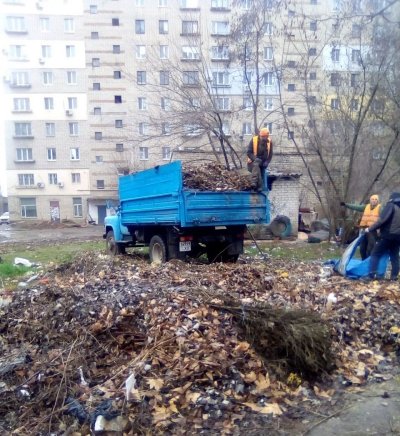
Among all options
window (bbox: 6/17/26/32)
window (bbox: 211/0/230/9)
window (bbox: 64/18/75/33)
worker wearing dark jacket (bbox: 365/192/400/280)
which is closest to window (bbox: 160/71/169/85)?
worker wearing dark jacket (bbox: 365/192/400/280)

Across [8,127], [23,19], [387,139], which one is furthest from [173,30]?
[387,139]

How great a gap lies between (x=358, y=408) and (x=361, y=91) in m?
12.1

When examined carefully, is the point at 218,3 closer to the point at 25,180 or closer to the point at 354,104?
the point at 25,180

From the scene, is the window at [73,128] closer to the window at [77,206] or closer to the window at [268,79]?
the window at [77,206]

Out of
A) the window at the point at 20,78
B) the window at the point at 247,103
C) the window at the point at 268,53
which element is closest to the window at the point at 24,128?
the window at the point at 20,78

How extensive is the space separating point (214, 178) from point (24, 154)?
3895 cm

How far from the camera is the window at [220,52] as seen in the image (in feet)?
48.4

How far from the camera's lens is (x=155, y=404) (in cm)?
331

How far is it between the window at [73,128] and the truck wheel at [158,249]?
118ft

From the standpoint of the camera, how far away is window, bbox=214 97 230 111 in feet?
50.3

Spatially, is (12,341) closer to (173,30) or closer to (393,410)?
(393,410)

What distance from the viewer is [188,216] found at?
26.2 ft

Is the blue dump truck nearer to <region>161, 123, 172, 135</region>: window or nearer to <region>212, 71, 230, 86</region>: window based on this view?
<region>161, 123, 172, 135</region>: window

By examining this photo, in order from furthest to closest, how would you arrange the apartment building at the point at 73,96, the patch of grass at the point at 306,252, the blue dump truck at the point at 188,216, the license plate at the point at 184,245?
the apartment building at the point at 73,96 → the patch of grass at the point at 306,252 → the license plate at the point at 184,245 → the blue dump truck at the point at 188,216
